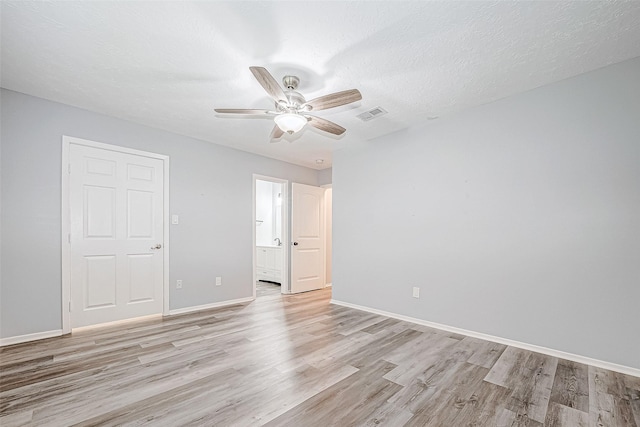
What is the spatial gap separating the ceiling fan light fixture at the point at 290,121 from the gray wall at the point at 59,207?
237cm

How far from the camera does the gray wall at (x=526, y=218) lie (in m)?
2.41

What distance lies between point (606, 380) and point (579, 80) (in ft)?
8.40

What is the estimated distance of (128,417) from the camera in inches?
69.5

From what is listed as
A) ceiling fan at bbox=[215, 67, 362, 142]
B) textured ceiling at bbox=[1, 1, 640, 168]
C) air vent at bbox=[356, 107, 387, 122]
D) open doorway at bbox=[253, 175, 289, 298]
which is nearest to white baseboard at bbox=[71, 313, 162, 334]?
open doorway at bbox=[253, 175, 289, 298]

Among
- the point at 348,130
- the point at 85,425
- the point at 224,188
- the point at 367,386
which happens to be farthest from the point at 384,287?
the point at 85,425

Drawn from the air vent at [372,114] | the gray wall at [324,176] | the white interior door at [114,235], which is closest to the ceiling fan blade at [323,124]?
the air vent at [372,114]

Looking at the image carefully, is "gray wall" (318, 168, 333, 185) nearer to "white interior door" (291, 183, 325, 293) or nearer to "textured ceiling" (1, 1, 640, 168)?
"white interior door" (291, 183, 325, 293)

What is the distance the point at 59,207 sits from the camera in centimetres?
317

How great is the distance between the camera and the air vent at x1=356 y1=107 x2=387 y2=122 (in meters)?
3.30

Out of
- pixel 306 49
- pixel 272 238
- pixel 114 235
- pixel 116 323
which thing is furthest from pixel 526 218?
pixel 272 238

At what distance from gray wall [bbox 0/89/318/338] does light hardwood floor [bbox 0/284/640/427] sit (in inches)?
22.7

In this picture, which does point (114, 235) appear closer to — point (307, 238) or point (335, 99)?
point (307, 238)

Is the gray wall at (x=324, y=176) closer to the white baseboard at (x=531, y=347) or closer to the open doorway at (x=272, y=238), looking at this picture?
the open doorway at (x=272, y=238)

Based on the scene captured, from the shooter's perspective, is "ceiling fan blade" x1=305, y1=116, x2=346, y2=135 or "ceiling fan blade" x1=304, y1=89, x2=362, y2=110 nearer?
"ceiling fan blade" x1=304, y1=89, x2=362, y2=110
